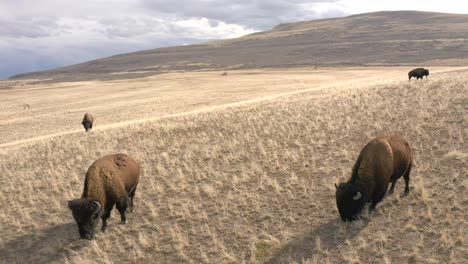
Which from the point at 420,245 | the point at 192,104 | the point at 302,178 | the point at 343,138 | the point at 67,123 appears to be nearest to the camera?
the point at 420,245

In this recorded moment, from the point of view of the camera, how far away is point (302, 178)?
12602mm

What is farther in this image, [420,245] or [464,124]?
[464,124]

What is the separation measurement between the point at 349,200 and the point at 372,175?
34.4 inches

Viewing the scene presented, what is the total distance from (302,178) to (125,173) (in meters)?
Answer: 5.43

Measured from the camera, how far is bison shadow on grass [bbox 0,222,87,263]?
32.8ft

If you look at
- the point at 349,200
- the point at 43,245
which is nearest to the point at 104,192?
the point at 43,245

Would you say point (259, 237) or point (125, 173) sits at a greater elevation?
point (125, 173)

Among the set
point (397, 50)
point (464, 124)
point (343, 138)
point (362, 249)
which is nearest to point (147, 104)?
point (343, 138)

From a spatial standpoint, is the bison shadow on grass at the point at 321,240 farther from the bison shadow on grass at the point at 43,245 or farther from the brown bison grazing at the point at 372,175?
the bison shadow on grass at the point at 43,245

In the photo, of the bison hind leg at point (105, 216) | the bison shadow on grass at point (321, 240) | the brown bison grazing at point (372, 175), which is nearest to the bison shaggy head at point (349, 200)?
the brown bison grazing at point (372, 175)

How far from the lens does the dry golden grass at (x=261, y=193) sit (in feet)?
29.5

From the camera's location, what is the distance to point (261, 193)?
39.6 feet

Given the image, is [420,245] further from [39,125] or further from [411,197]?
[39,125]

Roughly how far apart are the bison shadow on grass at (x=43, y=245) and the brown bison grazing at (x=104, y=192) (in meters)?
0.89
